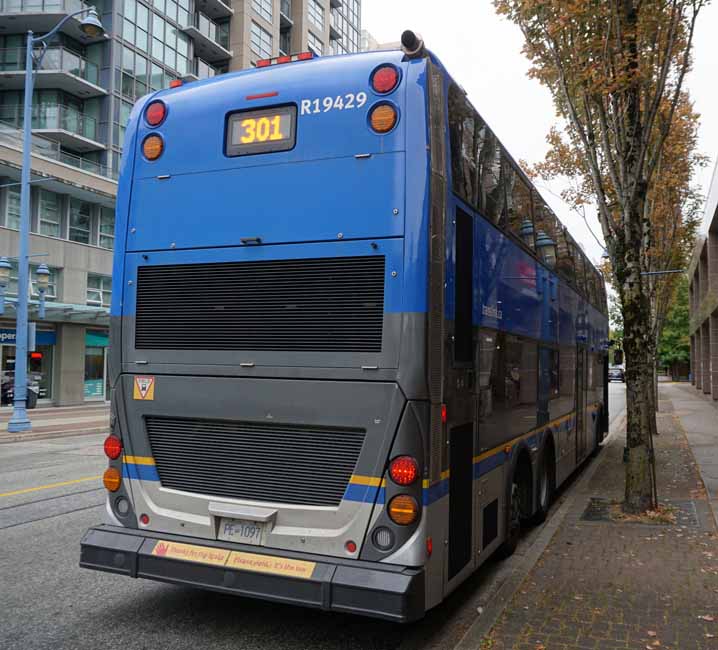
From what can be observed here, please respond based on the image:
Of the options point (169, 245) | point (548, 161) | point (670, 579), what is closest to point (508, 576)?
point (670, 579)

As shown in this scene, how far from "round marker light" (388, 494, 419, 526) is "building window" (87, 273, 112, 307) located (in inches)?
1234

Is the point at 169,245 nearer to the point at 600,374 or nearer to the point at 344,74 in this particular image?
the point at 344,74

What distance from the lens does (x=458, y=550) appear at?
5.12 m

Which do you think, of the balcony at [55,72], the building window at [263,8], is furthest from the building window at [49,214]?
the building window at [263,8]

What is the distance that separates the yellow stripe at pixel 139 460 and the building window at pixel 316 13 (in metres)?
50.4

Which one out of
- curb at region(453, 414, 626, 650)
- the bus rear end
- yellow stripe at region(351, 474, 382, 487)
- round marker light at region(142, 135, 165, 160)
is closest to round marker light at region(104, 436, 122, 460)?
the bus rear end

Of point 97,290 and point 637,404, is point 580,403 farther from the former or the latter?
point 97,290

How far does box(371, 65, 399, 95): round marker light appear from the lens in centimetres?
473

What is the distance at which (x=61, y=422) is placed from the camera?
2288 centimetres

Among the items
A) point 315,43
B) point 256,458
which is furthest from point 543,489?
point 315,43

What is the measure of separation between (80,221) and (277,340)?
3139cm

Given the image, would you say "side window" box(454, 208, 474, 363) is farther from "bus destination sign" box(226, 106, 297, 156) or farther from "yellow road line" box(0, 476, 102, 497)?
"yellow road line" box(0, 476, 102, 497)

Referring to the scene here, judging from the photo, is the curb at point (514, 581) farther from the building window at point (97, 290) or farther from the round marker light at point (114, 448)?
the building window at point (97, 290)

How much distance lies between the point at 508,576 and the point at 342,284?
11.0 ft
